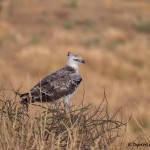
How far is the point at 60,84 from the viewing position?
6547 millimetres

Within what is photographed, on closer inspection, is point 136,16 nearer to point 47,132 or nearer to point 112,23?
point 112,23

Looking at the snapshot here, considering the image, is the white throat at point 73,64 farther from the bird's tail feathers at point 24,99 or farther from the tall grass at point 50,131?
the tall grass at point 50,131

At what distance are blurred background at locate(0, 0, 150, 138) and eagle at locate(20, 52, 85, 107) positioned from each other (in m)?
0.47

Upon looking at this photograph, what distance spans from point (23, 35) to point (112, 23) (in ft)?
27.8

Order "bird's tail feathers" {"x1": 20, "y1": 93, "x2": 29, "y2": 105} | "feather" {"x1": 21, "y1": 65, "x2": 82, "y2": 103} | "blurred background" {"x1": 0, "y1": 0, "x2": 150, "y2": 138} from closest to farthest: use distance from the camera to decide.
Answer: "bird's tail feathers" {"x1": 20, "y1": 93, "x2": 29, "y2": 105} → "feather" {"x1": 21, "y1": 65, "x2": 82, "y2": 103} → "blurred background" {"x1": 0, "y1": 0, "x2": 150, "y2": 138}

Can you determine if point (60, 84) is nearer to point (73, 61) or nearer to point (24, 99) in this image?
point (73, 61)

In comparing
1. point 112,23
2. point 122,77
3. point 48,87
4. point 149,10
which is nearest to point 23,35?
point 112,23

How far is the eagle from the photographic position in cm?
624

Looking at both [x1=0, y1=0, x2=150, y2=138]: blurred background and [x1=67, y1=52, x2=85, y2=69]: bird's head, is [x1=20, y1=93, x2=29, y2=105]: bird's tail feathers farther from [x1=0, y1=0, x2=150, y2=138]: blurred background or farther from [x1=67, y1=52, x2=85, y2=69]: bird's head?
[x1=67, y1=52, x2=85, y2=69]: bird's head

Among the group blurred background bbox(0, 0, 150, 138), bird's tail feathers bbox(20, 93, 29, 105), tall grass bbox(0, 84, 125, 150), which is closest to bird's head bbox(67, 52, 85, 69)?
blurred background bbox(0, 0, 150, 138)

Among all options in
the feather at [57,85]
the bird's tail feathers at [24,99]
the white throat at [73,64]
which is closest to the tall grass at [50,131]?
the bird's tail feathers at [24,99]

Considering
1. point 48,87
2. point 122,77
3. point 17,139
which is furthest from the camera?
point 122,77

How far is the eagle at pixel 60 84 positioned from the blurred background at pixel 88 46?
18.6 inches

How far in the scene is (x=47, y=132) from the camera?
488 centimetres
